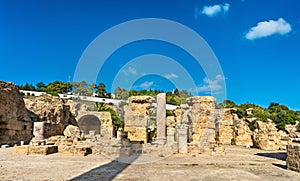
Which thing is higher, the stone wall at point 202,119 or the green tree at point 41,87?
the green tree at point 41,87

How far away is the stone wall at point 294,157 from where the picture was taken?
23.8 ft

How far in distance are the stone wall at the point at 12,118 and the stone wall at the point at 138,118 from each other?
25.5ft

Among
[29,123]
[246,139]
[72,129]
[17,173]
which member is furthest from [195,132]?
[17,173]

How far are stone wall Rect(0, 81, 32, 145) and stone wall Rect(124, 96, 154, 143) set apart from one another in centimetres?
776

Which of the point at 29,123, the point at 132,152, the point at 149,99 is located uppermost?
the point at 149,99

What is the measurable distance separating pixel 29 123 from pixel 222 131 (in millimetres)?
15978

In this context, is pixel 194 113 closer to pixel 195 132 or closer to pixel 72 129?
pixel 195 132

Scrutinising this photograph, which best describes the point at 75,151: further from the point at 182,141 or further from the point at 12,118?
the point at 12,118

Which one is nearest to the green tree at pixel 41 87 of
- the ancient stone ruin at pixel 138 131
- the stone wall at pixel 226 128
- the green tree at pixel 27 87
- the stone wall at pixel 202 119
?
the green tree at pixel 27 87

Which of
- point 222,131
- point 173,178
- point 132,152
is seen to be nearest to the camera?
point 173,178

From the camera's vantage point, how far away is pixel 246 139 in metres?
20.9

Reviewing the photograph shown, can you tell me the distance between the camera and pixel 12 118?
1708 cm

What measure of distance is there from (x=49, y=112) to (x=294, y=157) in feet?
65.6

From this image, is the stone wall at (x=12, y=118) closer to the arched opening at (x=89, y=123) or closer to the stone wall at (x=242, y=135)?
the arched opening at (x=89, y=123)
